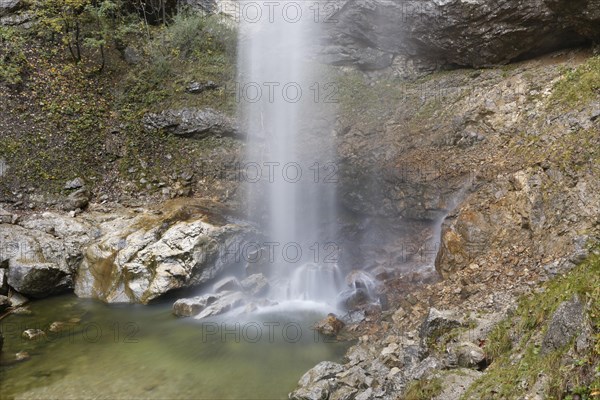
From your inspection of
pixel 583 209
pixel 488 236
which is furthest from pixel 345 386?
pixel 583 209

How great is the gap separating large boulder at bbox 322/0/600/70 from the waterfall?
1.32 m

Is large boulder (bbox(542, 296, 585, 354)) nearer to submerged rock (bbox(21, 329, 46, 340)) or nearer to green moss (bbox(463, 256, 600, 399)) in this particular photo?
green moss (bbox(463, 256, 600, 399))

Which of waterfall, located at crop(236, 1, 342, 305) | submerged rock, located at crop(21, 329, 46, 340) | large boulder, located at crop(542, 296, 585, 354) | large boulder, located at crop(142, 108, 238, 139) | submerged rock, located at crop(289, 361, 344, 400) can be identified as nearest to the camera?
large boulder, located at crop(542, 296, 585, 354)

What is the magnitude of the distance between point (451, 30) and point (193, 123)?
8.11 meters

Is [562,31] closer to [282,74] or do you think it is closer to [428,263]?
[428,263]

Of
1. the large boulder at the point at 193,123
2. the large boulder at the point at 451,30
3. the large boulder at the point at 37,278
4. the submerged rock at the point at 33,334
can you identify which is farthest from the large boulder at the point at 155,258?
the large boulder at the point at 451,30

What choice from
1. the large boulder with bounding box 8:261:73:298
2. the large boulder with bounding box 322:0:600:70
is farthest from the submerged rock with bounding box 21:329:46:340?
the large boulder with bounding box 322:0:600:70

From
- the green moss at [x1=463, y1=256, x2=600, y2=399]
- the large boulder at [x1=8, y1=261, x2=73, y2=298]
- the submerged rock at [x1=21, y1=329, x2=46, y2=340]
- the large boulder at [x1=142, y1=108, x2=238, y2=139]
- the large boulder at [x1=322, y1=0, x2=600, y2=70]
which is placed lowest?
the submerged rock at [x1=21, y1=329, x2=46, y2=340]

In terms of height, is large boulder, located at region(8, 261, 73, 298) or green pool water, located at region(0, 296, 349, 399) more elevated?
large boulder, located at region(8, 261, 73, 298)

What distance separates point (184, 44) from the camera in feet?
48.6

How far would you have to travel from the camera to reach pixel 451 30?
11211 millimetres

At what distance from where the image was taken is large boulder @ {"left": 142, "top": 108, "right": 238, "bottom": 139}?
12781mm

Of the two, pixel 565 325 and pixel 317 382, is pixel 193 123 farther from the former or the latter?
pixel 565 325

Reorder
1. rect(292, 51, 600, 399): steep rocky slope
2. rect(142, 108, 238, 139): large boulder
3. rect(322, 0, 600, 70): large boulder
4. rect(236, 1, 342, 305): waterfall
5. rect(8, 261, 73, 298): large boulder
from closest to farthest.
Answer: rect(292, 51, 600, 399): steep rocky slope < rect(8, 261, 73, 298): large boulder < rect(322, 0, 600, 70): large boulder < rect(236, 1, 342, 305): waterfall < rect(142, 108, 238, 139): large boulder
